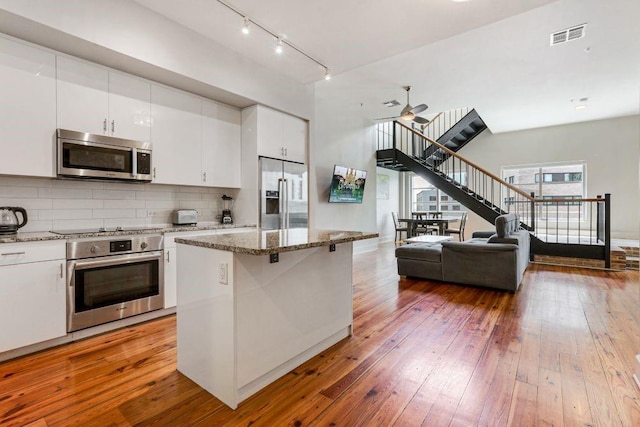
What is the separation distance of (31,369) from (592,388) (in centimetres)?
376

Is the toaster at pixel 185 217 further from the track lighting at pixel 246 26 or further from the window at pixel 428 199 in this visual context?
the window at pixel 428 199

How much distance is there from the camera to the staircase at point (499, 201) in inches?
223

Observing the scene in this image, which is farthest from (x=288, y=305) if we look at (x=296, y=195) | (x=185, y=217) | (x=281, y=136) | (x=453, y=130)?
(x=453, y=130)

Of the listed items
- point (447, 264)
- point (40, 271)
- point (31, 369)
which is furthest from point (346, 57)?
point (31, 369)

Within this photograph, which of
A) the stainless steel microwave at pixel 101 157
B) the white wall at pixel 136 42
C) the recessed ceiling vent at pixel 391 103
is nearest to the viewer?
the white wall at pixel 136 42

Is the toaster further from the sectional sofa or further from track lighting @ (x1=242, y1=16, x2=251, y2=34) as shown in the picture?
the sectional sofa

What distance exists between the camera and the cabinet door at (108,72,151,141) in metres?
3.08

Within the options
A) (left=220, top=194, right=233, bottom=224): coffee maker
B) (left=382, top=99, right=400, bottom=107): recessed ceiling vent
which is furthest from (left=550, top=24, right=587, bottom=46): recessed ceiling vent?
(left=220, top=194, right=233, bottom=224): coffee maker

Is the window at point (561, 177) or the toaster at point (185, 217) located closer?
the toaster at point (185, 217)

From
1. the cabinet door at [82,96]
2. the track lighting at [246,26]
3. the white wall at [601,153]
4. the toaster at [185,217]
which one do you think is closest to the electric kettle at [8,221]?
the cabinet door at [82,96]

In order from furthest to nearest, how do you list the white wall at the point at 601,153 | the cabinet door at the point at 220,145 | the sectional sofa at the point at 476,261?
the white wall at the point at 601,153
the sectional sofa at the point at 476,261
the cabinet door at the point at 220,145

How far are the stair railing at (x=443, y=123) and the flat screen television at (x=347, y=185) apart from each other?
3.21m

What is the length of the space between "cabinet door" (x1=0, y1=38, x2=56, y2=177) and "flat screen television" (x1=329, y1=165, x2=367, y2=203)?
15.4 feet

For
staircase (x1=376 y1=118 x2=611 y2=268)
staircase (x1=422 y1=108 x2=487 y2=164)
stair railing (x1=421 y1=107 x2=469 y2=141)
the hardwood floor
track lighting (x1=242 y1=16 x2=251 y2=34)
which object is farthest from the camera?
stair railing (x1=421 y1=107 x2=469 y2=141)
